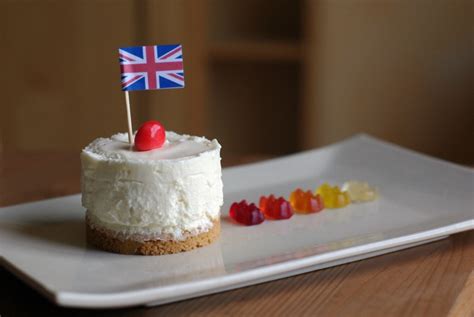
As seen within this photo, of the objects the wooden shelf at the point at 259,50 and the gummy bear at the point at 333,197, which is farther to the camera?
the wooden shelf at the point at 259,50

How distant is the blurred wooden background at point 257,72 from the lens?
316 cm

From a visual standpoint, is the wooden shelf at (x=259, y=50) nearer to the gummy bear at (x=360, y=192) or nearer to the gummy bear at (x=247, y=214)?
the gummy bear at (x=360, y=192)

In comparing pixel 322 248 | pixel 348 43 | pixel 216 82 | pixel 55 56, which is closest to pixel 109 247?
pixel 322 248

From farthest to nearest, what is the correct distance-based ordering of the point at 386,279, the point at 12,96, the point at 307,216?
the point at 12,96, the point at 307,216, the point at 386,279

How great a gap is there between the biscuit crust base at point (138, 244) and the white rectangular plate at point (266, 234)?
2 cm

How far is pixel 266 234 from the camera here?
5.08ft

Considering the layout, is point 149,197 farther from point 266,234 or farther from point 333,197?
point 333,197

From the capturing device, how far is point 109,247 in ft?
4.65

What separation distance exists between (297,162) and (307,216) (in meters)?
0.34

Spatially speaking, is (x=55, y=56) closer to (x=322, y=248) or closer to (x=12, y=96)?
(x=12, y=96)

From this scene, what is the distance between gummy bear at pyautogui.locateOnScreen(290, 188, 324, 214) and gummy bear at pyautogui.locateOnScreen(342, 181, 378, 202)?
0.33 feet

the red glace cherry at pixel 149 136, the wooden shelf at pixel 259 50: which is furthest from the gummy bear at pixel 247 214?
the wooden shelf at pixel 259 50

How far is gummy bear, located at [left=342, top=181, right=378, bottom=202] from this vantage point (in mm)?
1774

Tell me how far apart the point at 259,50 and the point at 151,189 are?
2010 mm
